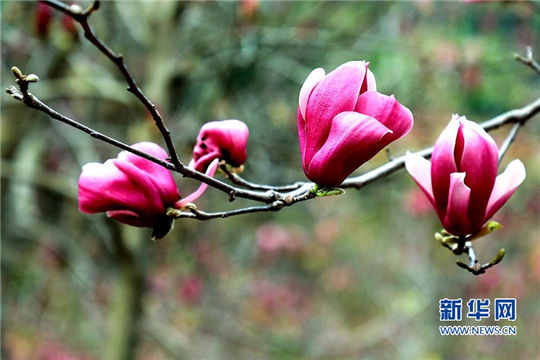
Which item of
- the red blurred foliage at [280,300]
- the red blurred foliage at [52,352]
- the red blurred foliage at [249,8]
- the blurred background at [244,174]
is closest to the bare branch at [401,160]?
the blurred background at [244,174]

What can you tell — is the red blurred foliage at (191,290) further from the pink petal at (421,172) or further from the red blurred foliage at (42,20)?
the pink petal at (421,172)

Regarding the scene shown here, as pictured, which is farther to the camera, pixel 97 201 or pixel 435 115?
pixel 435 115

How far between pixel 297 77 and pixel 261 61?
29 centimetres

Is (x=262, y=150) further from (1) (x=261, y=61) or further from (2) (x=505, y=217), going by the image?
(2) (x=505, y=217)

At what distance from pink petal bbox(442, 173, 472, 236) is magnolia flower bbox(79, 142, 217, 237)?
26cm

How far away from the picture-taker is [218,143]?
726mm

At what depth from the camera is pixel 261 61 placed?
2.46m

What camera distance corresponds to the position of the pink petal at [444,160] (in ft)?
1.93

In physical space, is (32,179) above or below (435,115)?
below

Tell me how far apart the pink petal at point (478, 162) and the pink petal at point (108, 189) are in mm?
352

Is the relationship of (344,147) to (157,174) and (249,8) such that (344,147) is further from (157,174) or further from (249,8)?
(249,8)

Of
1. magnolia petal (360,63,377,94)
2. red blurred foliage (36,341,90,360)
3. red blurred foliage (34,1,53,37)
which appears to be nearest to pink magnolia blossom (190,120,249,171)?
magnolia petal (360,63,377,94)

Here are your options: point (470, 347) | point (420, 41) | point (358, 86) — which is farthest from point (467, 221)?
point (470, 347)

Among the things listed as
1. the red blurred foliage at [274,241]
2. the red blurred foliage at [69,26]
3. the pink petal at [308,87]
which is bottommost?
the pink petal at [308,87]
